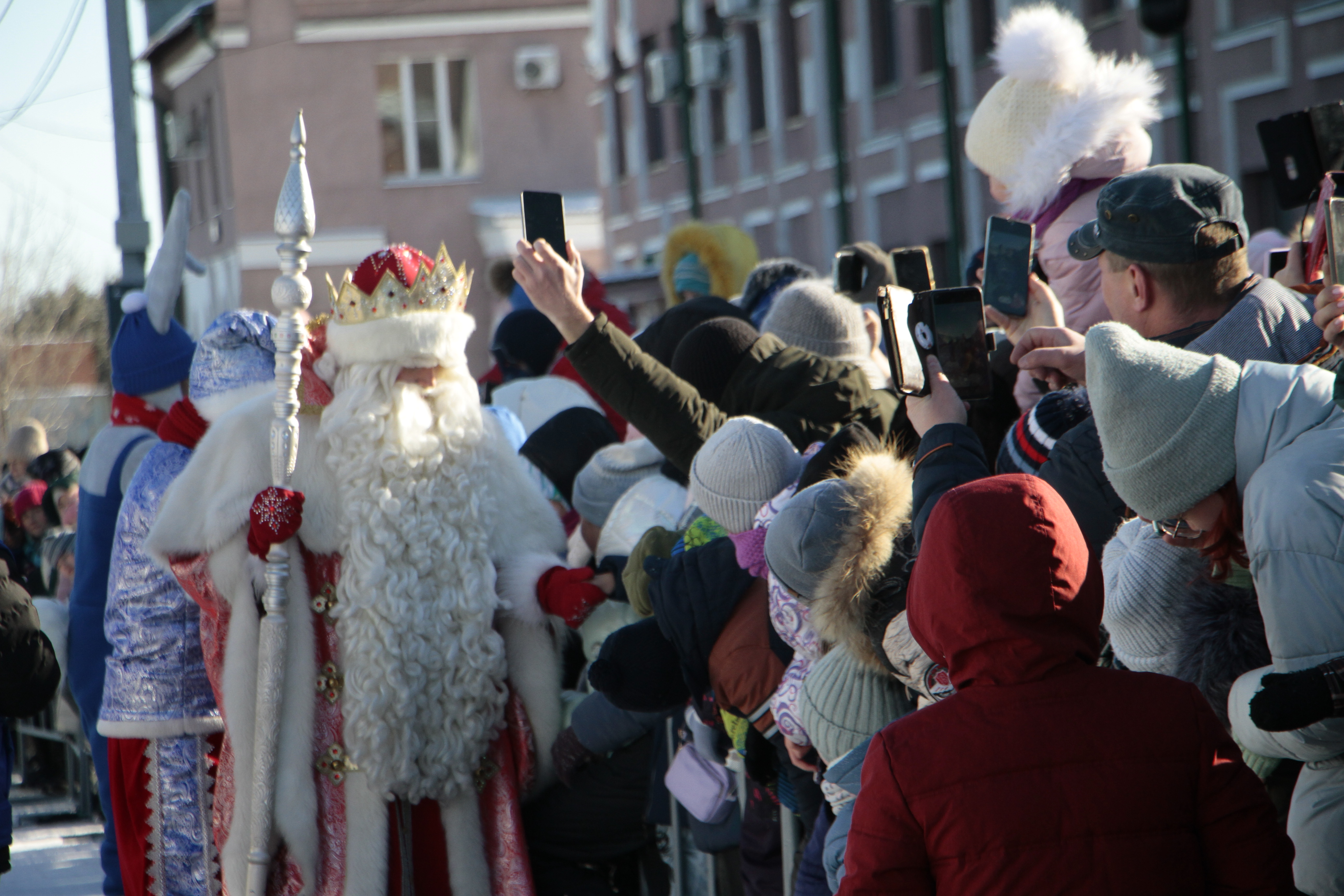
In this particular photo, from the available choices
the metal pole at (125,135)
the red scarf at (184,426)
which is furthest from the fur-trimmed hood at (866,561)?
the metal pole at (125,135)

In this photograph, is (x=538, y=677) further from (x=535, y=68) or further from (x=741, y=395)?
(x=535, y=68)

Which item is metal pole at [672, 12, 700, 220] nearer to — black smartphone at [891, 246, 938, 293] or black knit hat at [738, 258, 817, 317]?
black knit hat at [738, 258, 817, 317]

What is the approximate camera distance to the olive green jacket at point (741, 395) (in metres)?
3.67

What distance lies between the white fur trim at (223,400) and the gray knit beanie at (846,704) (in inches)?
91.8

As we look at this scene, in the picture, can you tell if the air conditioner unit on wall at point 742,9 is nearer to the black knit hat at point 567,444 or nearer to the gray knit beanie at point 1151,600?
the black knit hat at point 567,444

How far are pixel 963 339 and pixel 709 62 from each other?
1537 cm

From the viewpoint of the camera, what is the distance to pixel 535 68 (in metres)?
27.9

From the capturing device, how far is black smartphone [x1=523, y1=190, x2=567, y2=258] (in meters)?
3.73

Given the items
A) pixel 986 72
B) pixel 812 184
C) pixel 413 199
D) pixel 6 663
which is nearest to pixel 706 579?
pixel 6 663

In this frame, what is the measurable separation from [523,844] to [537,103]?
2549 centimetres

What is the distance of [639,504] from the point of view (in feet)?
14.1

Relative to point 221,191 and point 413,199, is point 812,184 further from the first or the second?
point 221,191

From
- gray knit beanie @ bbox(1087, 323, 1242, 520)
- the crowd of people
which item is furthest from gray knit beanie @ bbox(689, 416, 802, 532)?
gray knit beanie @ bbox(1087, 323, 1242, 520)

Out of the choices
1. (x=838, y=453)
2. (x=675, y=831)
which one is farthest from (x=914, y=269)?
(x=675, y=831)
